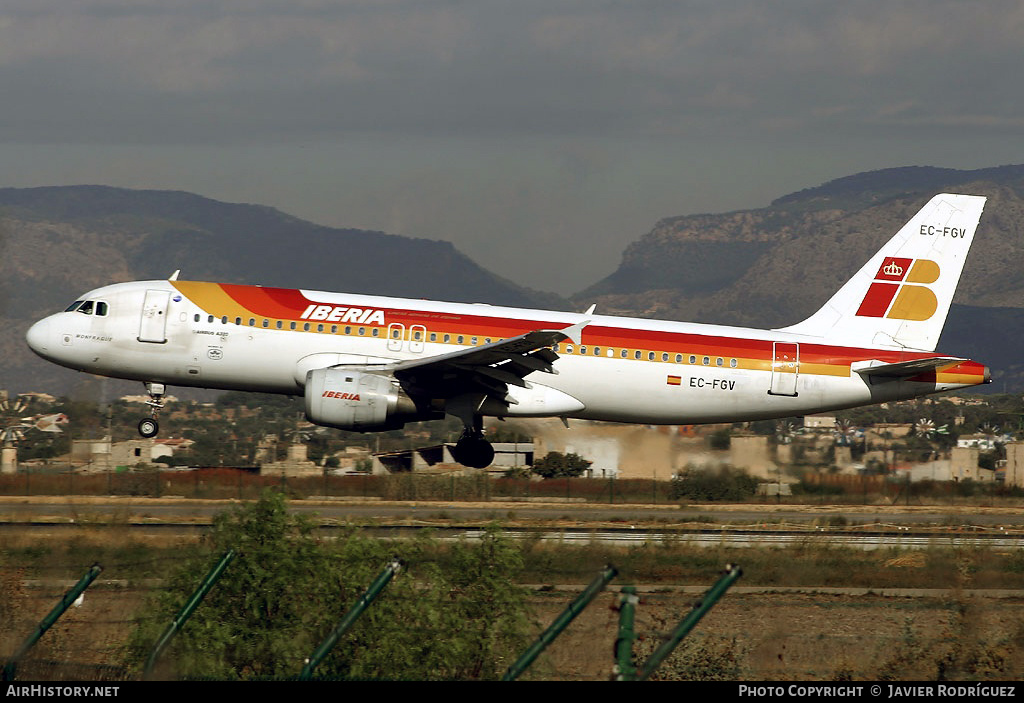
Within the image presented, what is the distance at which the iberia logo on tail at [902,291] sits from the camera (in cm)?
3084

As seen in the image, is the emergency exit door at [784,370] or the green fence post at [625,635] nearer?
the green fence post at [625,635]

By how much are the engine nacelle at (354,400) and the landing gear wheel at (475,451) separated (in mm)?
2587

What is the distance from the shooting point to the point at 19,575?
56.5ft

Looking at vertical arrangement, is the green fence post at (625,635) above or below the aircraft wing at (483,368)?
below

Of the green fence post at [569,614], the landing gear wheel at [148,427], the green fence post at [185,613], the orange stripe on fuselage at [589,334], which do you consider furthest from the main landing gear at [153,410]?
the green fence post at [569,614]

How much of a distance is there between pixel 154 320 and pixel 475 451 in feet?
27.0

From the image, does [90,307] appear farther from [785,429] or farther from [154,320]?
[785,429]

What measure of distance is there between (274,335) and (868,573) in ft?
45.8

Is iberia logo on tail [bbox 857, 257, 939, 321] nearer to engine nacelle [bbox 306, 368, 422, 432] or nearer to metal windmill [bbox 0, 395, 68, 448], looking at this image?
engine nacelle [bbox 306, 368, 422, 432]

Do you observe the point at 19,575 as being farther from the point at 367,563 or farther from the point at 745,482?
the point at 745,482

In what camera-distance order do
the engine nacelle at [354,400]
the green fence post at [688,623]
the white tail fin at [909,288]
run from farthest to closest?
the white tail fin at [909,288], the engine nacelle at [354,400], the green fence post at [688,623]

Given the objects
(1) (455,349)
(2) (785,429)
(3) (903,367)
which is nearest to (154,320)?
(1) (455,349)

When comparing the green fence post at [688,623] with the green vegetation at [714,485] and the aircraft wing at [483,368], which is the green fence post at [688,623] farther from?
the green vegetation at [714,485]
